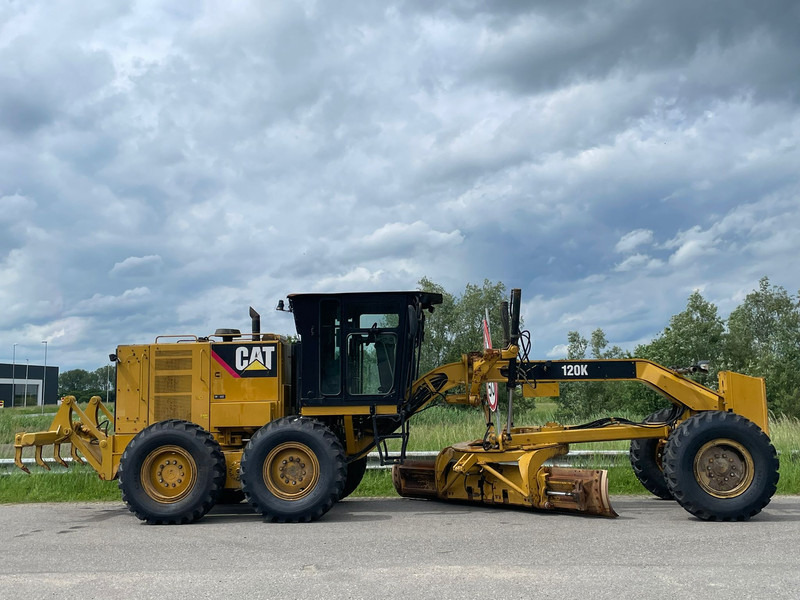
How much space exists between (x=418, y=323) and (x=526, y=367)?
1.61m

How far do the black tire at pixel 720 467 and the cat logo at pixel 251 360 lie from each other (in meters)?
5.31

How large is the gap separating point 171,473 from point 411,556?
409 cm

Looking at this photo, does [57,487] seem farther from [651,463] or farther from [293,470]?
[651,463]

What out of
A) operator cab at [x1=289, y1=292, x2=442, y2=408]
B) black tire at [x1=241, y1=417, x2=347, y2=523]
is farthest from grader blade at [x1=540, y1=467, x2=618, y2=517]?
black tire at [x1=241, y1=417, x2=347, y2=523]

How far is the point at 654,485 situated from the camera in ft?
37.1

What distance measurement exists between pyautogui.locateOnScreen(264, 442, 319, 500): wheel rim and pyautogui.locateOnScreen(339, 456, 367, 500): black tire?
1.97m

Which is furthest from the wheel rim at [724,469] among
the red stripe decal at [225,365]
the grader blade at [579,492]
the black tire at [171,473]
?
the red stripe decal at [225,365]

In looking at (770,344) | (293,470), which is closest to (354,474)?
(293,470)

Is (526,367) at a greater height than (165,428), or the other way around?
(526,367)

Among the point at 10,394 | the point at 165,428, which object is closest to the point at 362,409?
the point at 165,428

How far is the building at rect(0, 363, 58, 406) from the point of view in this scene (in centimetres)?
7575

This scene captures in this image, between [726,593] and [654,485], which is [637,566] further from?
[654,485]

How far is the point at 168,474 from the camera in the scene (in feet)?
32.8

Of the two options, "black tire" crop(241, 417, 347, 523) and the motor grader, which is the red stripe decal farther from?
"black tire" crop(241, 417, 347, 523)
